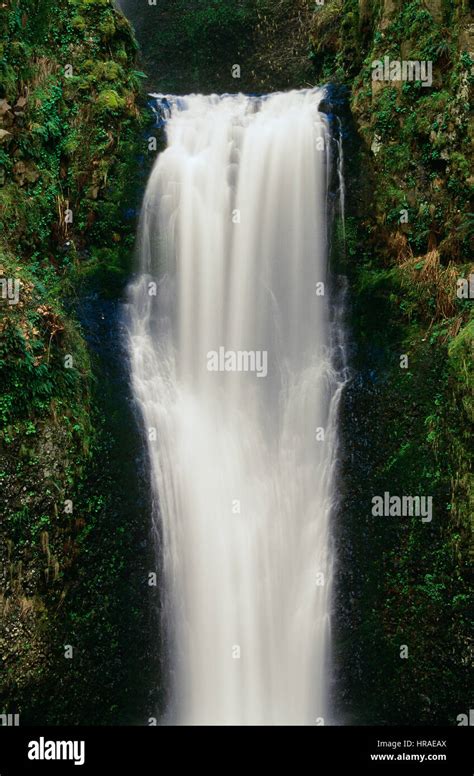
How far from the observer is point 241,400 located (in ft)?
31.1

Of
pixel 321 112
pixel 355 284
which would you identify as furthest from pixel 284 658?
pixel 321 112

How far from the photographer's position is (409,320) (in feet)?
31.5

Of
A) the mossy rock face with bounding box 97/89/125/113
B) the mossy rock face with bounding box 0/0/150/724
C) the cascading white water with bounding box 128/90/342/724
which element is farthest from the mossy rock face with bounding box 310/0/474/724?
the mossy rock face with bounding box 97/89/125/113

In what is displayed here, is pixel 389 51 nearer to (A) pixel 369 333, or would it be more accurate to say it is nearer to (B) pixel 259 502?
(A) pixel 369 333

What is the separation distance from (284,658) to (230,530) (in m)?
1.72
